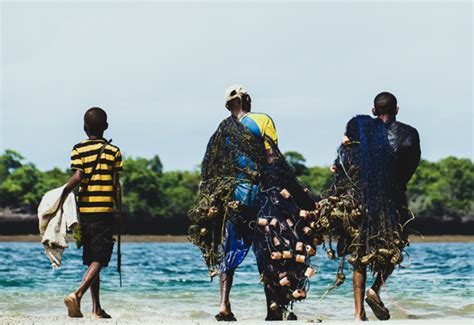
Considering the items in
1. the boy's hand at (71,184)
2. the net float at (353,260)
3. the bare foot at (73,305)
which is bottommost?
the bare foot at (73,305)

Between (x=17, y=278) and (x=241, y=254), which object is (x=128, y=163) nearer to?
(x=17, y=278)

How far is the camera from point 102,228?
718 centimetres

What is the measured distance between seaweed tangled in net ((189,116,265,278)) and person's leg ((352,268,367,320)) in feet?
3.70

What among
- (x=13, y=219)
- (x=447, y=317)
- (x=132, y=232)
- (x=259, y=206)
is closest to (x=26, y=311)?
(x=259, y=206)

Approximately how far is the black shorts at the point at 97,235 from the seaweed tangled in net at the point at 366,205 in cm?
178

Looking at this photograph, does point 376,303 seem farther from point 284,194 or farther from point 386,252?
point 284,194

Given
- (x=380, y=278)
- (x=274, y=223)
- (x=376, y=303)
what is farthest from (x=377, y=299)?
(x=274, y=223)

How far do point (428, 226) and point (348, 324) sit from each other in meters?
52.6

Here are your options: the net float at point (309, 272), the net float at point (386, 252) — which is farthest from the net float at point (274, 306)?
the net float at point (386, 252)

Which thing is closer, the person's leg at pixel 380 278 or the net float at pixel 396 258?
the net float at pixel 396 258

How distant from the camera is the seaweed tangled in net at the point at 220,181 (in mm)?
7234

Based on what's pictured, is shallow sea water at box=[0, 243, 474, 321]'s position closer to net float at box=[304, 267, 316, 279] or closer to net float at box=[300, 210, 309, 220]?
net float at box=[304, 267, 316, 279]

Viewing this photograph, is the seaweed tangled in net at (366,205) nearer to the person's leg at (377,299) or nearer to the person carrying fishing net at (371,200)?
the person carrying fishing net at (371,200)

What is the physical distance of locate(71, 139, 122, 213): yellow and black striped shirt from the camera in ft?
23.5
